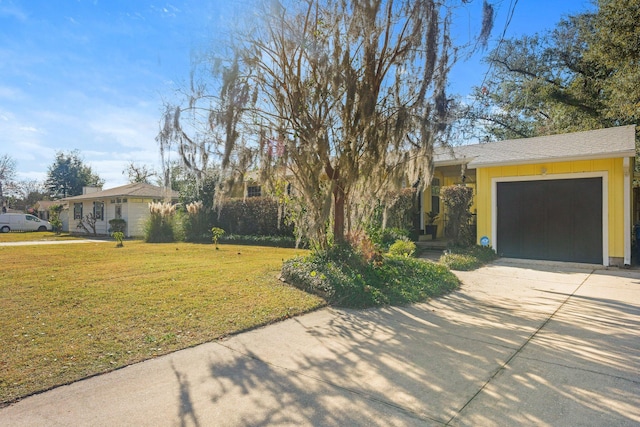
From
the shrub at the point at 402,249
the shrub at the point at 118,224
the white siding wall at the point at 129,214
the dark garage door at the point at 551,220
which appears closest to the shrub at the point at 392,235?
the shrub at the point at 402,249

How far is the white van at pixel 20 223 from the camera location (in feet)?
97.0

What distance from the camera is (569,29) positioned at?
1756 centimetres

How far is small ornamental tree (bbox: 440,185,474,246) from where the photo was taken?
10562 millimetres

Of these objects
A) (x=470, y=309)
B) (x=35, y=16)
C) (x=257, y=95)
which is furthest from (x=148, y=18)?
(x=470, y=309)

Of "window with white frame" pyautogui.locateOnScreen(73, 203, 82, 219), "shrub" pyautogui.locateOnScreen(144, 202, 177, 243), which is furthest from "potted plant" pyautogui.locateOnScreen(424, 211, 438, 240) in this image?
"window with white frame" pyautogui.locateOnScreen(73, 203, 82, 219)

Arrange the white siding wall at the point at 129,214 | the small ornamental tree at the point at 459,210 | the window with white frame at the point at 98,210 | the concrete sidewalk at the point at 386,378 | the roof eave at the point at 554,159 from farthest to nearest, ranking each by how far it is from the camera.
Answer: the window with white frame at the point at 98,210 < the white siding wall at the point at 129,214 < the small ornamental tree at the point at 459,210 < the roof eave at the point at 554,159 < the concrete sidewalk at the point at 386,378

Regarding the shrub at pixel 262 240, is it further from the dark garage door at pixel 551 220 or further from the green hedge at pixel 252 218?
the dark garage door at pixel 551 220

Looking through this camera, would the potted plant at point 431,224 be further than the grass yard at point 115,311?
Yes

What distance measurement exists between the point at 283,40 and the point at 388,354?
209 inches

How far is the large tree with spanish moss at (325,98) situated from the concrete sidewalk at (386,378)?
291cm

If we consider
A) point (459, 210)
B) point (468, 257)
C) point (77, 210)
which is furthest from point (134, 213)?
point (468, 257)

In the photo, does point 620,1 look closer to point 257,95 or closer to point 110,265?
point 257,95

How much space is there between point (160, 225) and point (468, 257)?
1292cm

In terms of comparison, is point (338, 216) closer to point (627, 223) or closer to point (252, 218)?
point (627, 223)
